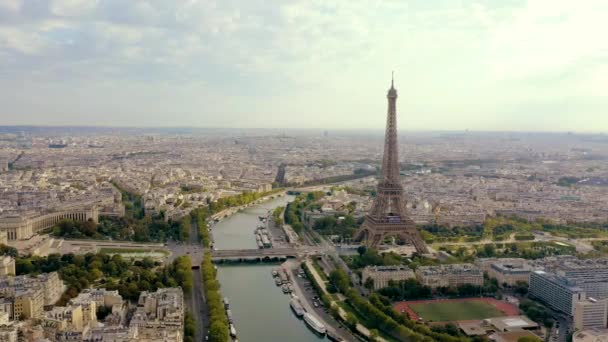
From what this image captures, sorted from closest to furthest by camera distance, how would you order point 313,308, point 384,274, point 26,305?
point 26,305
point 313,308
point 384,274

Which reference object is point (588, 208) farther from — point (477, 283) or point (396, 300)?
point (396, 300)

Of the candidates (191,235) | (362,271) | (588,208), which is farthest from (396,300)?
(588,208)

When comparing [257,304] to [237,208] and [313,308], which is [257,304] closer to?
[313,308]

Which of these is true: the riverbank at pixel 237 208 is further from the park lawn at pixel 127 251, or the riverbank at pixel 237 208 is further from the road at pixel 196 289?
the park lawn at pixel 127 251

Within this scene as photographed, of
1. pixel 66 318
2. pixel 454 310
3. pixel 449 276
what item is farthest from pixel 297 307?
pixel 66 318

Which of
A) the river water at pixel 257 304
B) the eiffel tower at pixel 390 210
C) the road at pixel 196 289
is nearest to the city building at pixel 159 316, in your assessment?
the road at pixel 196 289
